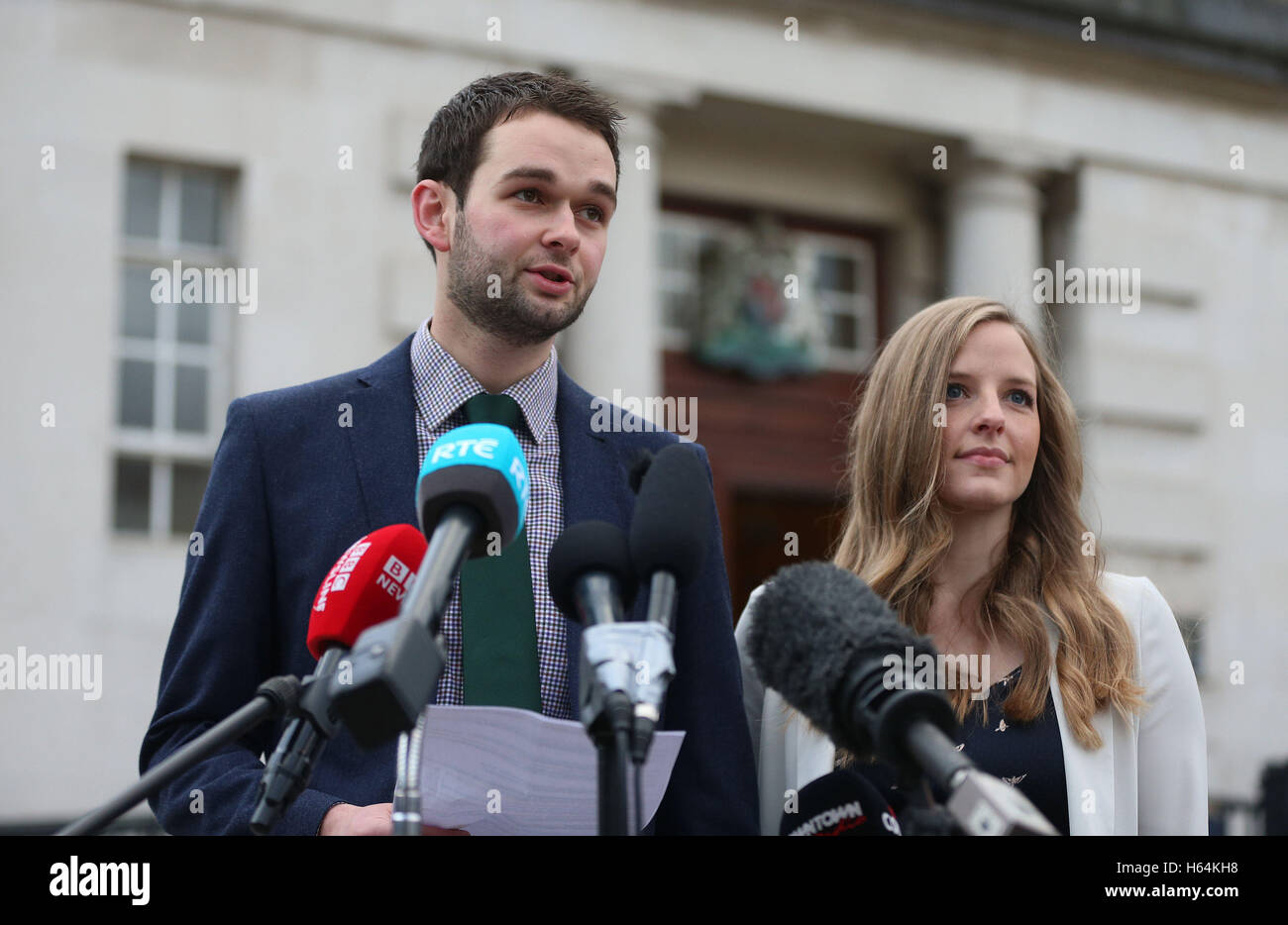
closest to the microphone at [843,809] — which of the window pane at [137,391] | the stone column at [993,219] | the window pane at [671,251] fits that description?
the window pane at [137,391]

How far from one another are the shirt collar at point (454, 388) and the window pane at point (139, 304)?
310 inches

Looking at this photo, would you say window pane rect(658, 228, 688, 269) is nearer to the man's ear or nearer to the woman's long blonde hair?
the woman's long blonde hair

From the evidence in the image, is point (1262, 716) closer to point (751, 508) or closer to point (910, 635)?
point (751, 508)

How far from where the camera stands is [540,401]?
3.41 metres

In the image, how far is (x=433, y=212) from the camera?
3447mm

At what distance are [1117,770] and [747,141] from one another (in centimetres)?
1026

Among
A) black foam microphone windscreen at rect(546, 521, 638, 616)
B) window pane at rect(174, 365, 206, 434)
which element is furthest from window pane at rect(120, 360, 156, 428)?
black foam microphone windscreen at rect(546, 521, 638, 616)

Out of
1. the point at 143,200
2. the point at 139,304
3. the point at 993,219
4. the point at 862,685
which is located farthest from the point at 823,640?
the point at 993,219

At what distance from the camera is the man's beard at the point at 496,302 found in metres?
3.13

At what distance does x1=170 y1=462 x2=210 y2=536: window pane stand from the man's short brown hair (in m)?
7.84

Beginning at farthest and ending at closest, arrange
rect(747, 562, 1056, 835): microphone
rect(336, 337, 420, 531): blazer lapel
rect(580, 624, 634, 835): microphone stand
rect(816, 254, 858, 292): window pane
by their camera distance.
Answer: rect(816, 254, 858, 292): window pane < rect(336, 337, 420, 531): blazer lapel < rect(580, 624, 634, 835): microphone stand < rect(747, 562, 1056, 835): microphone

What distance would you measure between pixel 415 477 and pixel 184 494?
7.97 meters

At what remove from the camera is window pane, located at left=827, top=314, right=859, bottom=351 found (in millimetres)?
13625
